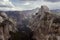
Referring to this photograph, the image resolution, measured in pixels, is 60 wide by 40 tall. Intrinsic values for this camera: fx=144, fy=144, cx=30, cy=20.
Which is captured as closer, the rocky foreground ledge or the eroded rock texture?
the eroded rock texture

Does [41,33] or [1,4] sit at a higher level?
[1,4]

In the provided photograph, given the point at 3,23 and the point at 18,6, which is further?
the point at 18,6

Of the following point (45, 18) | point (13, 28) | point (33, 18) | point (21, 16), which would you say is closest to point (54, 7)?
point (45, 18)

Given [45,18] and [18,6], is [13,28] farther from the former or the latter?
[45,18]

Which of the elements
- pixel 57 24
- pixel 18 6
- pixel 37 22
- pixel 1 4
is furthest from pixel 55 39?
pixel 1 4

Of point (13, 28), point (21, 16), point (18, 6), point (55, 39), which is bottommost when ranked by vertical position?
point (55, 39)

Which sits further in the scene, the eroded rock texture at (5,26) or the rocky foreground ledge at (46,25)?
the rocky foreground ledge at (46,25)
